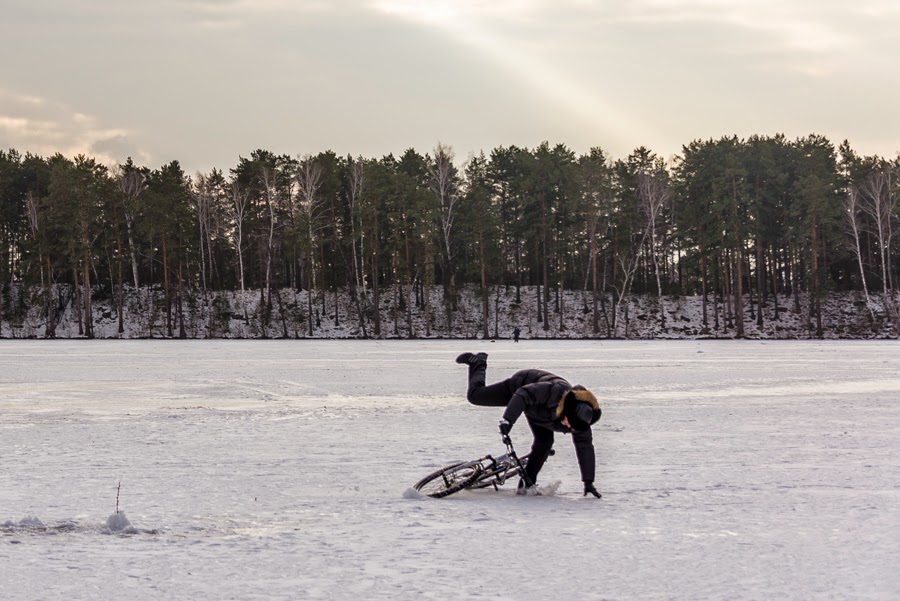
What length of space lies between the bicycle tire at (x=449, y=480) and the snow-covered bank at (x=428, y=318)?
62.2 meters

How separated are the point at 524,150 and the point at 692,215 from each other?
16.3 metres

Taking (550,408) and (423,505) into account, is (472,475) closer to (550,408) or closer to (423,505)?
(423,505)

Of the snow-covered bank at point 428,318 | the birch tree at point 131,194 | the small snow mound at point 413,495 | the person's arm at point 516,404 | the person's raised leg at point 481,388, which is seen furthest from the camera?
the birch tree at point 131,194

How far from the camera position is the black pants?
30.2 feet

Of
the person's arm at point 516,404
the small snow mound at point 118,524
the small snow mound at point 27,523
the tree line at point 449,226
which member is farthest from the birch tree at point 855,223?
the small snow mound at point 27,523

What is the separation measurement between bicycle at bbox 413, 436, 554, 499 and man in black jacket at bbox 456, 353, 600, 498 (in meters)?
0.19

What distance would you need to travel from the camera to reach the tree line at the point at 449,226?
73.4 metres

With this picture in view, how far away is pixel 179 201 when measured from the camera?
78375 mm

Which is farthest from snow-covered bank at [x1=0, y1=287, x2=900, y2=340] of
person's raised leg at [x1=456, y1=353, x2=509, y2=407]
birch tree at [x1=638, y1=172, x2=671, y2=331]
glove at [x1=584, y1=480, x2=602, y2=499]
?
glove at [x1=584, y1=480, x2=602, y2=499]

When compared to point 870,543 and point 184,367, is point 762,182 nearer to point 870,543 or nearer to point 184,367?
point 184,367

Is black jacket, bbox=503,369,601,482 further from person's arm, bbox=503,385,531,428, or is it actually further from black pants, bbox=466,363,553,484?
black pants, bbox=466,363,553,484

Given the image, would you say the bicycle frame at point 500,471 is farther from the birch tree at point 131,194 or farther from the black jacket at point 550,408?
the birch tree at point 131,194

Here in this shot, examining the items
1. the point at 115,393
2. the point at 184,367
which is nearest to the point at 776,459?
the point at 115,393

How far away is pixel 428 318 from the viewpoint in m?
73.6
